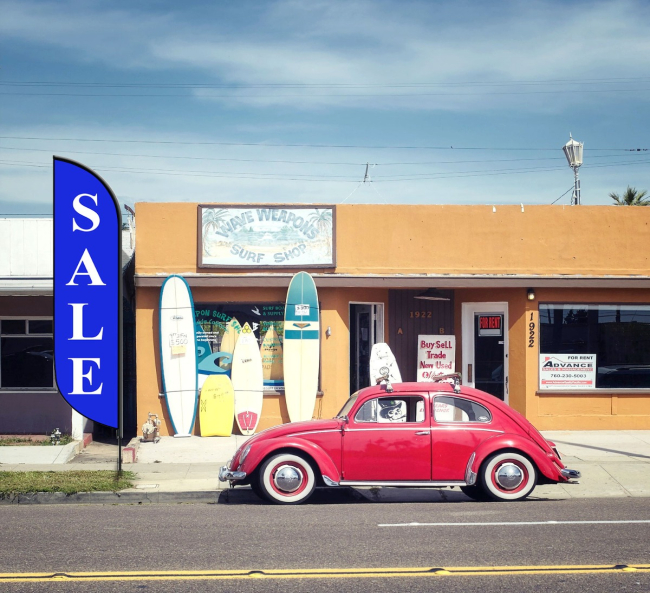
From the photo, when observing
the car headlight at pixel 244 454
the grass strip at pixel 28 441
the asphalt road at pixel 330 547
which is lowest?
the grass strip at pixel 28 441

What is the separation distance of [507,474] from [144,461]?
620cm

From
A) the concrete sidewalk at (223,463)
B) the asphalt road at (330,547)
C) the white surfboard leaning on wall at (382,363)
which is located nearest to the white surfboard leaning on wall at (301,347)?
the white surfboard leaning on wall at (382,363)

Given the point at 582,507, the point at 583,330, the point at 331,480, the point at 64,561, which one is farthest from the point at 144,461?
the point at 583,330

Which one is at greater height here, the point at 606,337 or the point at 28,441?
the point at 606,337

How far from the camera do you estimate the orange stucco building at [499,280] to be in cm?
1537

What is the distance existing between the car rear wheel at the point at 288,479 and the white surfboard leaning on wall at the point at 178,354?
5747mm

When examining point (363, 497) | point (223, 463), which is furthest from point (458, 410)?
point (223, 463)

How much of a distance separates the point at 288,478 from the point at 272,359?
5.93 metres

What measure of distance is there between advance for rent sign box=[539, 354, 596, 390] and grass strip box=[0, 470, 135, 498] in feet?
27.9

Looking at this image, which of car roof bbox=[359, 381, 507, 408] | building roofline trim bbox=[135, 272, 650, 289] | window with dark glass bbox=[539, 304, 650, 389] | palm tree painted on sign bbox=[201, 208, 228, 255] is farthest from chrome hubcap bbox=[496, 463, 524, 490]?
palm tree painted on sign bbox=[201, 208, 228, 255]

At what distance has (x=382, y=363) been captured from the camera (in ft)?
51.1

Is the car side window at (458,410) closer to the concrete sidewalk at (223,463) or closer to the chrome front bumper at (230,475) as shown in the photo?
the concrete sidewalk at (223,463)

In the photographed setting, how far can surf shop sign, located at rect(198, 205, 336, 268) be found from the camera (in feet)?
50.6

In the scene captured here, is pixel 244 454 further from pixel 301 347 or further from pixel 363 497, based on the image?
pixel 301 347
